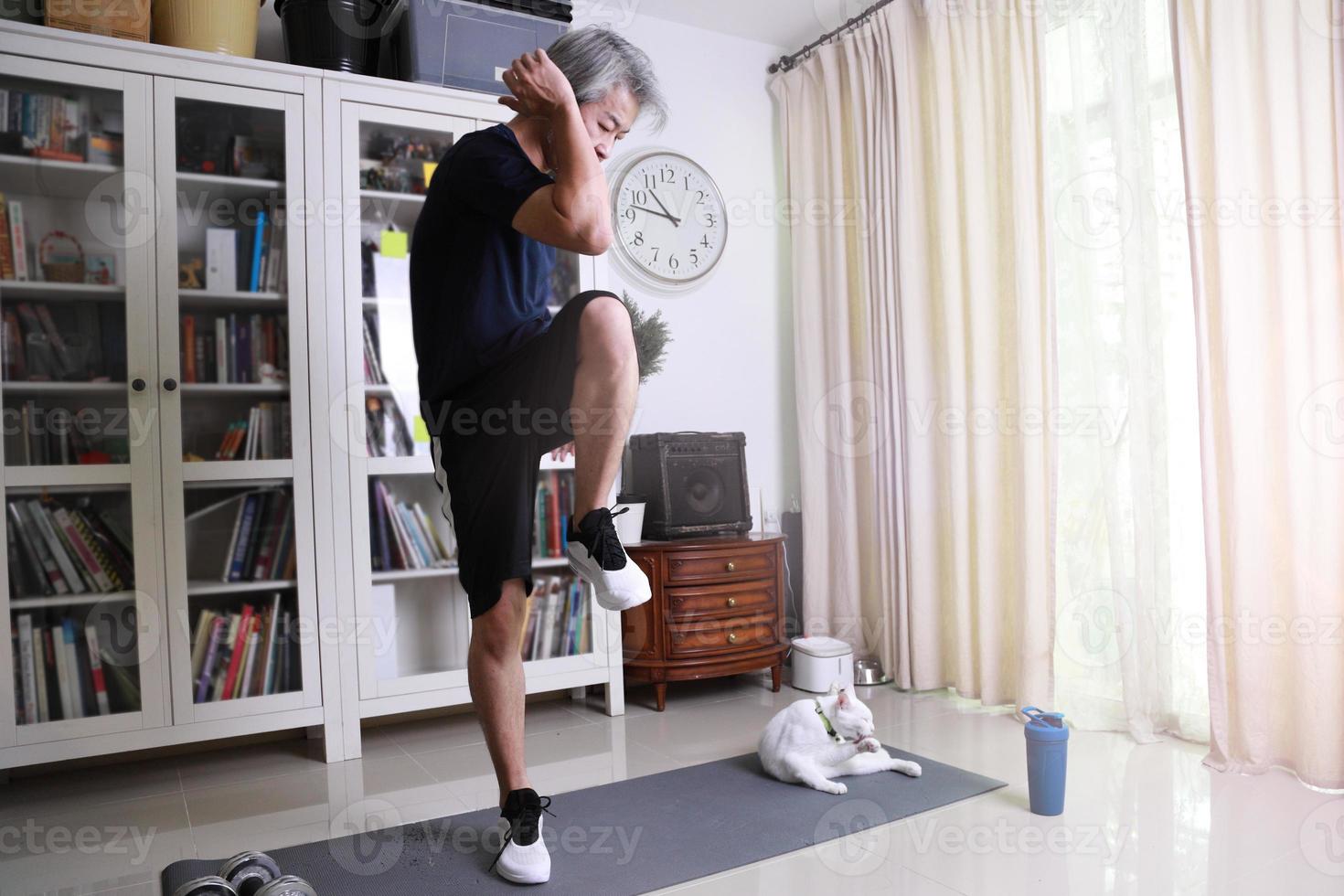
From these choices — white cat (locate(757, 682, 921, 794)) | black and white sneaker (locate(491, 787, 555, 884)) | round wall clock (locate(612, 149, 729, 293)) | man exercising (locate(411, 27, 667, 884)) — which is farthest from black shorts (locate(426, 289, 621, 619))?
round wall clock (locate(612, 149, 729, 293))

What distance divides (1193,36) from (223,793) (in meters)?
3.28

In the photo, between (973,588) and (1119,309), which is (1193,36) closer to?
(1119,309)

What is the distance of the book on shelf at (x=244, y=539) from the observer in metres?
2.66

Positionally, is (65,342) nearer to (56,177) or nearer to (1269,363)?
(56,177)

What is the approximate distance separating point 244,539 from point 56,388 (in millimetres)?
637

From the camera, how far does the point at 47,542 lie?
2.49 meters

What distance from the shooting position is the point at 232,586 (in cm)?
270

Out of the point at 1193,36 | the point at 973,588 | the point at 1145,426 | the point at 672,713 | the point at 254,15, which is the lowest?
the point at 672,713

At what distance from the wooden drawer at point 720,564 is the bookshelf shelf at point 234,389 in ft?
4.49

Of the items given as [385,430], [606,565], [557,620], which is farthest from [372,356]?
[606,565]

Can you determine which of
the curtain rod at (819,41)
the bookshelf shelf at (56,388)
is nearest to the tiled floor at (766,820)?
the bookshelf shelf at (56,388)

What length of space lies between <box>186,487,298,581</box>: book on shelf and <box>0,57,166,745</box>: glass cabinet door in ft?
0.38

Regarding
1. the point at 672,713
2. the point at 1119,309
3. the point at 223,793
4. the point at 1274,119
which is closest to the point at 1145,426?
the point at 1119,309

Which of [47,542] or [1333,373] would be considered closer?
[1333,373]
